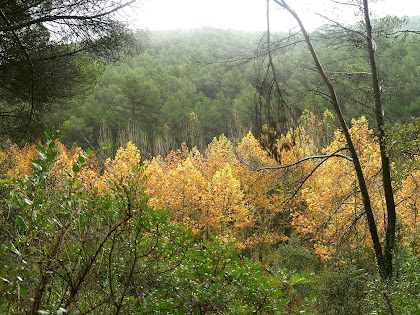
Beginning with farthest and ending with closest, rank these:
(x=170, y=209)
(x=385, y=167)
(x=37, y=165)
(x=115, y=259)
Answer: (x=385, y=167), (x=170, y=209), (x=115, y=259), (x=37, y=165)

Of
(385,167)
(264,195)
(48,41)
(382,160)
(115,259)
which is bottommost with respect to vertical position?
(264,195)

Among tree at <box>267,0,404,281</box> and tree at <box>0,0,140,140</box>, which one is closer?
tree at <box>0,0,140,140</box>

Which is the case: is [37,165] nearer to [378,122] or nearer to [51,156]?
[51,156]

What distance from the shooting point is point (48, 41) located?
5.13 meters

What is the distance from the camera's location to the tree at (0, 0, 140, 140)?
4.32m

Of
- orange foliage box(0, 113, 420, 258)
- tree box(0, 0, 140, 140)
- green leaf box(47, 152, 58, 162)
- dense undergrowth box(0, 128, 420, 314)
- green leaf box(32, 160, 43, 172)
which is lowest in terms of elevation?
orange foliage box(0, 113, 420, 258)

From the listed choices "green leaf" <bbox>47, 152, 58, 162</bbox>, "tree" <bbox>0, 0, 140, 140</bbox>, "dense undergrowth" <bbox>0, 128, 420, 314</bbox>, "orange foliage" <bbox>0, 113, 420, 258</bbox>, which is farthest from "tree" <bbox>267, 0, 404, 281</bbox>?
"orange foliage" <bbox>0, 113, 420, 258</bbox>

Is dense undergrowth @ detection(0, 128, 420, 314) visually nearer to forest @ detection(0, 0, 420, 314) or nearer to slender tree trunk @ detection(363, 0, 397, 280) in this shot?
forest @ detection(0, 0, 420, 314)

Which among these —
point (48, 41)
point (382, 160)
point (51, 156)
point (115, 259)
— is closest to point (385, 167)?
point (382, 160)

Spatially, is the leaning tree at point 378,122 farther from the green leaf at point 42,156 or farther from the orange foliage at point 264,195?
the orange foliage at point 264,195

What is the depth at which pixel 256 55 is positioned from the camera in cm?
366

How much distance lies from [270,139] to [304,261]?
334 inches

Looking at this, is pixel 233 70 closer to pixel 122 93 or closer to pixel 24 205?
pixel 24 205

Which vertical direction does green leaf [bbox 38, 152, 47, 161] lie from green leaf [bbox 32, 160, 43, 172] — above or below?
above
